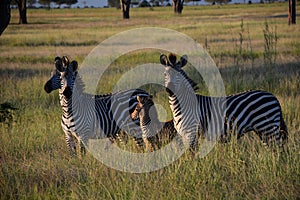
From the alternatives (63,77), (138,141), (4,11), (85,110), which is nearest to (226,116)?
(138,141)

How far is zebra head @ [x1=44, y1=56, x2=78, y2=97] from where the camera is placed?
18.7 ft

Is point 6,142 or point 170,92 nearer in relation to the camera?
point 170,92

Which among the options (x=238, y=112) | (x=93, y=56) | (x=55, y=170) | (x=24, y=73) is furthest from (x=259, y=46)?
(x=55, y=170)

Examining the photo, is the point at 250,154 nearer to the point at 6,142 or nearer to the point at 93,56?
the point at 6,142

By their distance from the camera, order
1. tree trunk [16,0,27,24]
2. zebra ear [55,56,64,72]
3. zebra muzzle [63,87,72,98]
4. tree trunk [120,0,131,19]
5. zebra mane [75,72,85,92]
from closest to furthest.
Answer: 1. zebra ear [55,56,64,72]
2. zebra muzzle [63,87,72,98]
3. zebra mane [75,72,85,92]
4. tree trunk [16,0,27,24]
5. tree trunk [120,0,131,19]

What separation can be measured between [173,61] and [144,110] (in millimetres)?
904

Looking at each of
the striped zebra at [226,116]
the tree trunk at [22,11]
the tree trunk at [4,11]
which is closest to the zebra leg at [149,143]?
the striped zebra at [226,116]

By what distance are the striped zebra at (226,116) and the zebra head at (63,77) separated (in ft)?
4.13

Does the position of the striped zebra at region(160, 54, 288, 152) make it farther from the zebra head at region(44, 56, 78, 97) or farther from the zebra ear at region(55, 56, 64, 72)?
the zebra ear at region(55, 56, 64, 72)

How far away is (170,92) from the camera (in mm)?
5594

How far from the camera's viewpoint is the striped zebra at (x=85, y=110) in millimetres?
5789

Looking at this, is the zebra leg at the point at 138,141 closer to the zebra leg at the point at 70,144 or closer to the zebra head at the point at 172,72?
the zebra leg at the point at 70,144

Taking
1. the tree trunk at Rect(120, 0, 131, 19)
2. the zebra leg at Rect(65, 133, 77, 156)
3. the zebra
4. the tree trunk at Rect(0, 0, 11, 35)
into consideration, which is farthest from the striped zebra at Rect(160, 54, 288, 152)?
the tree trunk at Rect(120, 0, 131, 19)

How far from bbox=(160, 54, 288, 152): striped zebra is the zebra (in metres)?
0.43
